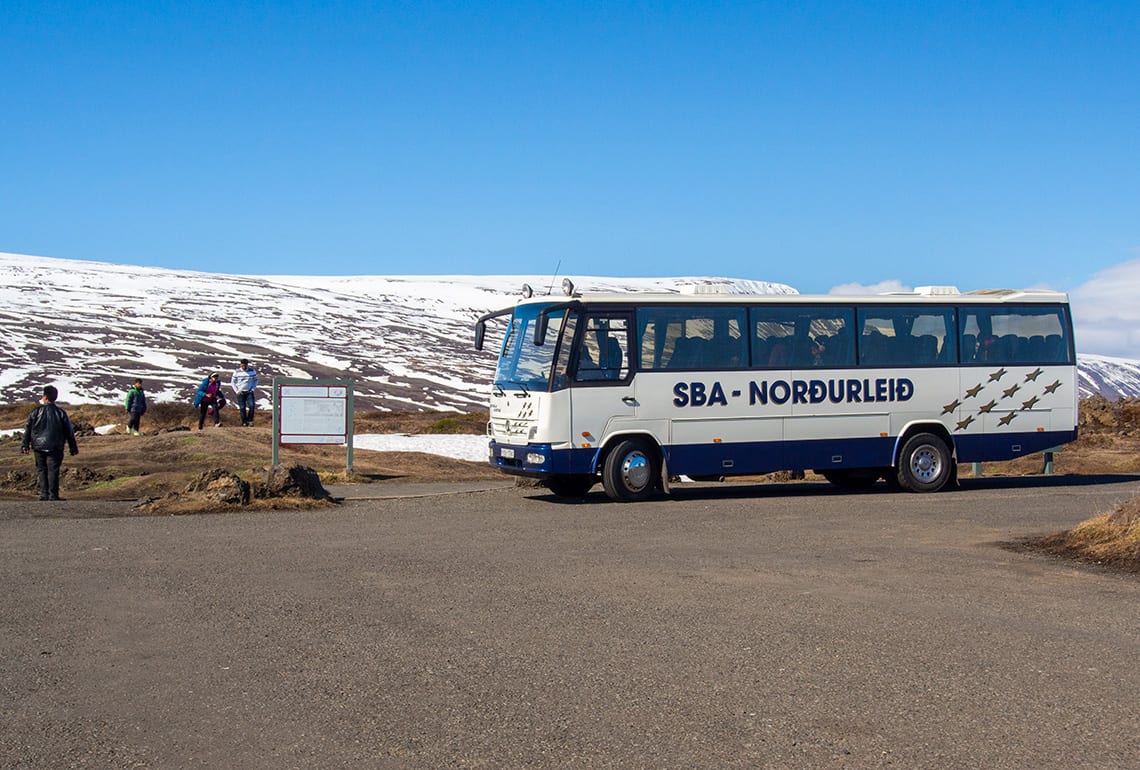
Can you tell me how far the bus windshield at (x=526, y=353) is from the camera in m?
18.0

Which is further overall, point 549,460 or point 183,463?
point 183,463

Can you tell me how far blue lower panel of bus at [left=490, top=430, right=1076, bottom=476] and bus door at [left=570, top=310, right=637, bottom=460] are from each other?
13.9 inches

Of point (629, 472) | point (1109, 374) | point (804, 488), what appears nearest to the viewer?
point (629, 472)

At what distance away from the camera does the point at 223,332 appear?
72562 millimetres

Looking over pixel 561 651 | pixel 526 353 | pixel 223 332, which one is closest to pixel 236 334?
pixel 223 332

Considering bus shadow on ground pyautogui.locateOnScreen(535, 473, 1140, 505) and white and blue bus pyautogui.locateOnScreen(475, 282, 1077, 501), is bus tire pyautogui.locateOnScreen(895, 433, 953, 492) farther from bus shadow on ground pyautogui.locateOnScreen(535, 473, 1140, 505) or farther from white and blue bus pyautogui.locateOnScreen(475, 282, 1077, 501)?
bus shadow on ground pyautogui.locateOnScreen(535, 473, 1140, 505)

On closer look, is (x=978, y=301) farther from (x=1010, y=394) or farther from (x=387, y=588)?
A: (x=387, y=588)

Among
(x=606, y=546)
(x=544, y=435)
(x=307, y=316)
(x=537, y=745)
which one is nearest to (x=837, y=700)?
(x=537, y=745)

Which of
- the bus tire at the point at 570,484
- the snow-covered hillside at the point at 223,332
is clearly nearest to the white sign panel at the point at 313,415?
the bus tire at the point at 570,484

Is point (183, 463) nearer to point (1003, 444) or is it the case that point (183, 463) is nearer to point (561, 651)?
point (1003, 444)

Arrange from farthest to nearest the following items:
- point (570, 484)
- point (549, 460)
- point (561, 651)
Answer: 1. point (570, 484)
2. point (549, 460)
3. point (561, 651)

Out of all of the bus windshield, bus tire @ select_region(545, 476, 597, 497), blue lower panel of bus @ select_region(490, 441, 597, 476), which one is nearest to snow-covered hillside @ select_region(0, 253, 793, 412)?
bus tire @ select_region(545, 476, 597, 497)

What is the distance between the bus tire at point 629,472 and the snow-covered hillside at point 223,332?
1145 inches

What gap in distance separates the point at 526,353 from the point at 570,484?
217 centimetres
